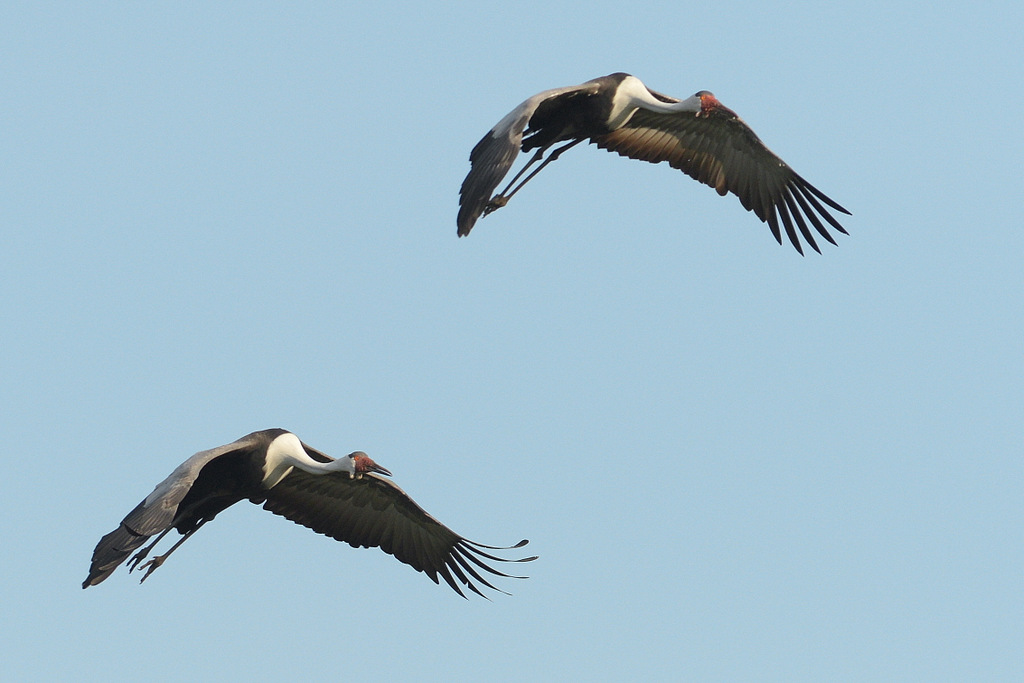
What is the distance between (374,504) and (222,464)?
6.17ft

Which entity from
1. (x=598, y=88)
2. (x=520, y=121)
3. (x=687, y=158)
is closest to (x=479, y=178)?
(x=520, y=121)

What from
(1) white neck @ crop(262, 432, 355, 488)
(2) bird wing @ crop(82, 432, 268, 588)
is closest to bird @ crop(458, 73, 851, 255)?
(1) white neck @ crop(262, 432, 355, 488)

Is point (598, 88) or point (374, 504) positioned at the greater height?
point (598, 88)

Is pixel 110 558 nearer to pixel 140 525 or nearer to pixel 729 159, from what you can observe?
pixel 140 525

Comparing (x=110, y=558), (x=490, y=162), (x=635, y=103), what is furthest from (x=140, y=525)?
(x=635, y=103)

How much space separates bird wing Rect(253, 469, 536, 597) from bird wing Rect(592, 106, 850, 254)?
5.01 meters

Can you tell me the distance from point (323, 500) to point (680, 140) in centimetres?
617

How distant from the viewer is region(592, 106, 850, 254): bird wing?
22250mm

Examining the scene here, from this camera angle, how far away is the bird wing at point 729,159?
22.2 m

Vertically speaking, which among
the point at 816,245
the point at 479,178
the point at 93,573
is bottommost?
the point at 93,573

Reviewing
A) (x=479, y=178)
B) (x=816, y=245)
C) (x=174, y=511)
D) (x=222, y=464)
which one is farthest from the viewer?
(x=816, y=245)

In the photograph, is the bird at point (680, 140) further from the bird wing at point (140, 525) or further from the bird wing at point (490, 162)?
the bird wing at point (140, 525)

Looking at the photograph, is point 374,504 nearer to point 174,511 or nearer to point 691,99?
point 174,511

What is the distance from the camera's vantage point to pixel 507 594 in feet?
71.3
